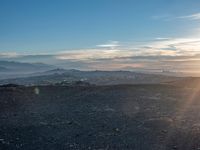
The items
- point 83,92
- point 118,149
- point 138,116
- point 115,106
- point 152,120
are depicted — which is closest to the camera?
point 118,149

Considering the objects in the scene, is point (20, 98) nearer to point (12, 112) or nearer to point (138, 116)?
point (12, 112)

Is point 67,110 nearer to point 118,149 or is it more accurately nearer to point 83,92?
point 83,92

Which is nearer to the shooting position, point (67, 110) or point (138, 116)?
point (138, 116)

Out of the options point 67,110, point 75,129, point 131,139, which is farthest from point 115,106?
point 131,139

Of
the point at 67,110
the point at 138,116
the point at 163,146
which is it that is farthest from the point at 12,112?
the point at 163,146

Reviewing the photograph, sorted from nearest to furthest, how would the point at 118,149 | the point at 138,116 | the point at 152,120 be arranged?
the point at 118,149 → the point at 152,120 → the point at 138,116

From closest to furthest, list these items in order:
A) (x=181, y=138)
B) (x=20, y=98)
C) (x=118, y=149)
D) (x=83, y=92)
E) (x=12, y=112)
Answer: (x=118, y=149), (x=181, y=138), (x=12, y=112), (x=20, y=98), (x=83, y=92)
